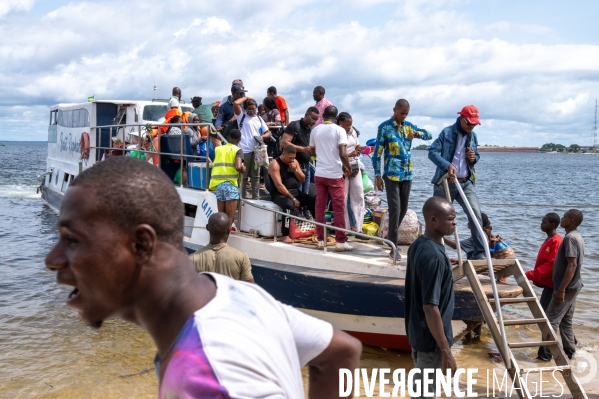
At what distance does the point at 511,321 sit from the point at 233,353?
5128 millimetres

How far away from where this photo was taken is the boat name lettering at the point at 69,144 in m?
Answer: 16.5

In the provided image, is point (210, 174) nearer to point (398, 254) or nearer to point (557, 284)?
point (398, 254)

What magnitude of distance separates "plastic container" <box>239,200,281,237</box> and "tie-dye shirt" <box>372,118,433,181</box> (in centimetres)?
151

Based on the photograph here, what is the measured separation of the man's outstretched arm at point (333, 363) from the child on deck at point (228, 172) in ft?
22.1

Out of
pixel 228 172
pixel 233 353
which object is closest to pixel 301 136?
pixel 228 172

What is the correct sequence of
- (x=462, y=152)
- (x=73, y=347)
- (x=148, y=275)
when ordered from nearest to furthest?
(x=148, y=275)
(x=462, y=152)
(x=73, y=347)

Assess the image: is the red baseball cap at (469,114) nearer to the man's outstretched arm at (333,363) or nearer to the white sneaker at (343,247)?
the white sneaker at (343,247)

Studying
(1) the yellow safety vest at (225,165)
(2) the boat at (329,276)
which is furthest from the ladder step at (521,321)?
(1) the yellow safety vest at (225,165)

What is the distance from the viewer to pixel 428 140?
8.16m

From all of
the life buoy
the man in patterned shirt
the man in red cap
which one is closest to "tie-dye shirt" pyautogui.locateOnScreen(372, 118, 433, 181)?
the man in patterned shirt

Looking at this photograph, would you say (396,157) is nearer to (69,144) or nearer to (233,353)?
(233,353)

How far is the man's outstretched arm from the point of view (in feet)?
5.64

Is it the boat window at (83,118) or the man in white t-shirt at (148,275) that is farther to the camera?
the boat window at (83,118)

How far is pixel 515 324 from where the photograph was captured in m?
5.91
